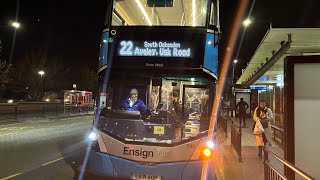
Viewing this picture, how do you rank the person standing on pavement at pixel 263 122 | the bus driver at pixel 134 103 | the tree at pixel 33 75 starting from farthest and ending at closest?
the tree at pixel 33 75, the person standing on pavement at pixel 263 122, the bus driver at pixel 134 103

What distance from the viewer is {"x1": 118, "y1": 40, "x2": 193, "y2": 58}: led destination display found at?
25.1 ft

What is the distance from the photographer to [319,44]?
36.4 ft

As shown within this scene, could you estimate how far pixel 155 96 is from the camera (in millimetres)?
8250

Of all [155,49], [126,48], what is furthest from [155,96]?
[126,48]

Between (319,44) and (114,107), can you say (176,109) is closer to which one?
(114,107)

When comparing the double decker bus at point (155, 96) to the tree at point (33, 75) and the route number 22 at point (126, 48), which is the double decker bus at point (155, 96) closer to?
the route number 22 at point (126, 48)

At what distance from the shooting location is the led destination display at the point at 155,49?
7.65 meters

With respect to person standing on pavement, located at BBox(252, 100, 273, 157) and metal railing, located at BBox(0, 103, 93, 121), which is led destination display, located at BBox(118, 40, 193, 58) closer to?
person standing on pavement, located at BBox(252, 100, 273, 157)

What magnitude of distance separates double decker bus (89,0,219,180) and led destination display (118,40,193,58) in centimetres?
1

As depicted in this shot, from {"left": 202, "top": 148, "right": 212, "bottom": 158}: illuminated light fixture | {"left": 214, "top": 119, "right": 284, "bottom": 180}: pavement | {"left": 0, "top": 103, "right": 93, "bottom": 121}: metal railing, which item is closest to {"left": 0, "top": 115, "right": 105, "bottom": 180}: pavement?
{"left": 202, "top": 148, "right": 212, "bottom": 158}: illuminated light fixture

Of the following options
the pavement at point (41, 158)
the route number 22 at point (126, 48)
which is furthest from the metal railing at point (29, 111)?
the route number 22 at point (126, 48)

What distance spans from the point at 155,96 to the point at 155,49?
3.69 feet

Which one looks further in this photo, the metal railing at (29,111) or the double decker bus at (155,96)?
the metal railing at (29,111)

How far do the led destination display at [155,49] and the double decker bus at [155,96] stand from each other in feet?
0.05
